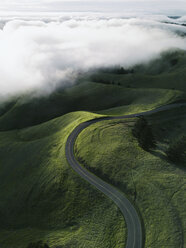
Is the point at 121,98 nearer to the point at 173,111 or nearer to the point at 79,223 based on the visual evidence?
the point at 173,111

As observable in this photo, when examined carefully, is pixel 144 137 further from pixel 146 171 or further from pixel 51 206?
pixel 51 206

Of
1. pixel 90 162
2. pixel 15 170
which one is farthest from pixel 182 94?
pixel 15 170

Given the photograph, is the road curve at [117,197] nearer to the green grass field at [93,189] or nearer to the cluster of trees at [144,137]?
the green grass field at [93,189]

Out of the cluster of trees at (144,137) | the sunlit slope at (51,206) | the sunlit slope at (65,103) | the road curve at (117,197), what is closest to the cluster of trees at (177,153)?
the cluster of trees at (144,137)

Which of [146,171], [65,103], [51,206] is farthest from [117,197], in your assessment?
[65,103]

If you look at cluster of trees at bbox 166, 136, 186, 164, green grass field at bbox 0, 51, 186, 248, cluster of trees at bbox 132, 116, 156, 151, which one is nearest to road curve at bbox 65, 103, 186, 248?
green grass field at bbox 0, 51, 186, 248
